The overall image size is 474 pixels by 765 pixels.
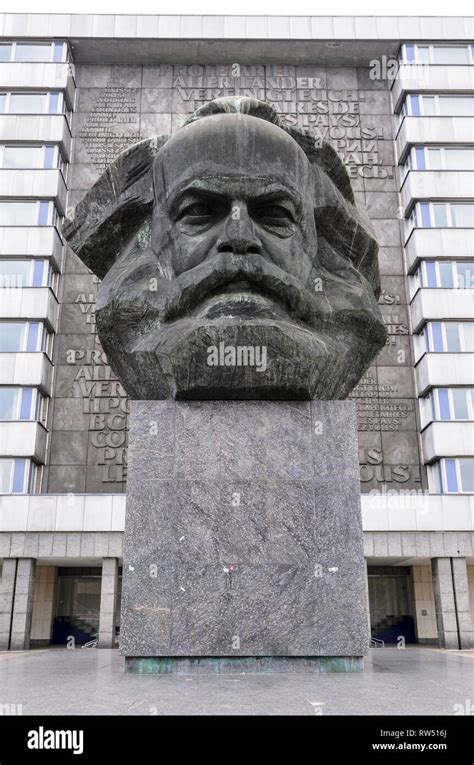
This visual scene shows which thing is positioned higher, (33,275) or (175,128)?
(175,128)

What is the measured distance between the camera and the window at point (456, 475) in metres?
26.2

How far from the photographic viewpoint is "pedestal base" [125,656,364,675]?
5.37 meters

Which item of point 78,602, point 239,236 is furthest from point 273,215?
point 78,602

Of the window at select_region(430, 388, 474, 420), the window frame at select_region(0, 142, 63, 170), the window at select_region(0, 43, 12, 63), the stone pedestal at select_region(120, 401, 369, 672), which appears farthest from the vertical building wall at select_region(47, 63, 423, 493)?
the stone pedestal at select_region(120, 401, 369, 672)

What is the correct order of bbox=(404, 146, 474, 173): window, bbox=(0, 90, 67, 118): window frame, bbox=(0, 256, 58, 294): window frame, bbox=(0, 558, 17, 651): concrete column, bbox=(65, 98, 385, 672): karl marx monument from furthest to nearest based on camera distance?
bbox=(0, 90, 67, 118): window frame → bbox=(404, 146, 474, 173): window → bbox=(0, 256, 58, 294): window frame → bbox=(0, 558, 17, 651): concrete column → bbox=(65, 98, 385, 672): karl marx monument

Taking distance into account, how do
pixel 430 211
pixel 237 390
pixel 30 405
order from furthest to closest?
pixel 430 211 < pixel 30 405 < pixel 237 390

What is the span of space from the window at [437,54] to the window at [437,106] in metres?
1.99

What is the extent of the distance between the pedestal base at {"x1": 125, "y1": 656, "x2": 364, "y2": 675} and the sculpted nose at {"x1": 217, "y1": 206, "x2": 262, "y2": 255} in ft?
11.7

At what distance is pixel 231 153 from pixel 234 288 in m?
1.32

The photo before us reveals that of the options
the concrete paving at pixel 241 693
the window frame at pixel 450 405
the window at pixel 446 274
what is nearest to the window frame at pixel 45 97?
the window at pixel 446 274

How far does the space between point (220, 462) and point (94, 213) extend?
3.33 m

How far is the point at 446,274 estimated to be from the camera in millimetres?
29047

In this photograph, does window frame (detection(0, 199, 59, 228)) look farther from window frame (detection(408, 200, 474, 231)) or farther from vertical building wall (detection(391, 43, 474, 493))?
window frame (detection(408, 200, 474, 231))

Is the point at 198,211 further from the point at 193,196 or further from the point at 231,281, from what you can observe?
the point at 231,281
